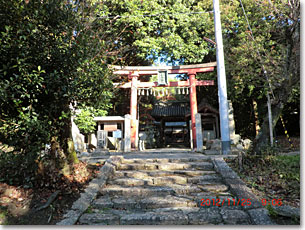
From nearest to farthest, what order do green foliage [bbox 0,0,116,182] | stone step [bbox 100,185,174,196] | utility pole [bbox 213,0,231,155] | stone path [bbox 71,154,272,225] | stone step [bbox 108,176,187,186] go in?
1. stone path [bbox 71,154,272,225]
2. green foliage [bbox 0,0,116,182]
3. stone step [bbox 100,185,174,196]
4. stone step [bbox 108,176,187,186]
5. utility pole [bbox 213,0,231,155]

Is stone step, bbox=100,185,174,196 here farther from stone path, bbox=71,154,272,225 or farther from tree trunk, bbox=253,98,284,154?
tree trunk, bbox=253,98,284,154

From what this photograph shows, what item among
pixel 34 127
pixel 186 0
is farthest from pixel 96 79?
pixel 186 0

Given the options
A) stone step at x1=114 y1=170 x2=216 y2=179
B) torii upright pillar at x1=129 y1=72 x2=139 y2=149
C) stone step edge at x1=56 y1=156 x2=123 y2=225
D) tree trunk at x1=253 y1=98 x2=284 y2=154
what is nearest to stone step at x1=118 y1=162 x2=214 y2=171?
stone step at x1=114 y1=170 x2=216 y2=179

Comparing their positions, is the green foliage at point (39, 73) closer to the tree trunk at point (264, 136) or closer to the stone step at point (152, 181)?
the stone step at point (152, 181)

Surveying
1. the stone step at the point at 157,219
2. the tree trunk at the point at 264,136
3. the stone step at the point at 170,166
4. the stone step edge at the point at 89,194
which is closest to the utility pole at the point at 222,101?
the tree trunk at the point at 264,136

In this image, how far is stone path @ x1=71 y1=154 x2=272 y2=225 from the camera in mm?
2914

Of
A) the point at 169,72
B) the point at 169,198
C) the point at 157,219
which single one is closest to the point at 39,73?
the point at 157,219

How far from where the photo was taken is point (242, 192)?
3479 millimetres

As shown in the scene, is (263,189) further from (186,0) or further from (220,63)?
(186,0)

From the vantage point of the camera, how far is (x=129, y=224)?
291cm

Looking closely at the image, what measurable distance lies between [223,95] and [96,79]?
4291 millimetres

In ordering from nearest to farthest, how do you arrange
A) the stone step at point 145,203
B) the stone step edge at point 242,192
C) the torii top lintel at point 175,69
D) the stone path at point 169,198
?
the stone step edge at point 242,192, the stone path at point 169,198, the stone step at point 145,203, the torii top lintel at point 175,69

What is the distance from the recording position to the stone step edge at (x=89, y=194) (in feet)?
9.81

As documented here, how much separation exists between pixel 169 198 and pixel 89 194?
1.36 m
